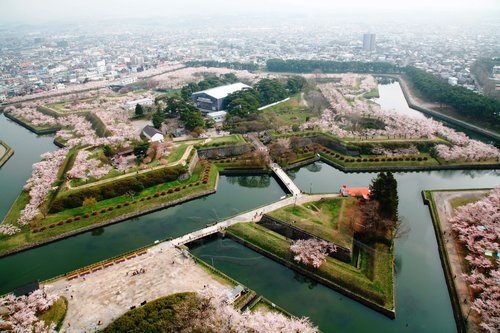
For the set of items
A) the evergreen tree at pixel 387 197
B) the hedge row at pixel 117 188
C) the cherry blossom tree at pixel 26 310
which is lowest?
the cherry blossom tree at pixel 26 310

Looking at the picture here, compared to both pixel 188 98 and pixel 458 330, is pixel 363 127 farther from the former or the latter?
pixel 188 98

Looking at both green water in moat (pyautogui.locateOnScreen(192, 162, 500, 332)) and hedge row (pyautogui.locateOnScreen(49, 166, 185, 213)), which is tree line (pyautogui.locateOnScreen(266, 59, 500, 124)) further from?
hedge row (pyautogui.locateOnScreen(49, 166, 185, 213))

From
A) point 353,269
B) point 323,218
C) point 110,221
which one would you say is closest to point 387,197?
point 323,218

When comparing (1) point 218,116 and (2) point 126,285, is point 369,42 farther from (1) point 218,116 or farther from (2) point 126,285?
(2) point 126,285

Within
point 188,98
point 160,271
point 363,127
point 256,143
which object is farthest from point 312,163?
point 188,98

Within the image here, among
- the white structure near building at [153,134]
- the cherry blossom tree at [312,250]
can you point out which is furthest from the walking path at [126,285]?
the white structure near building at [153,134]

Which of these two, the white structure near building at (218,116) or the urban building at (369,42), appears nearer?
the white structure near building at (218,116)

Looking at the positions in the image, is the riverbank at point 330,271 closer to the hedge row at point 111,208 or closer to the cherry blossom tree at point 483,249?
the cherry blossom tree at point 483,249
